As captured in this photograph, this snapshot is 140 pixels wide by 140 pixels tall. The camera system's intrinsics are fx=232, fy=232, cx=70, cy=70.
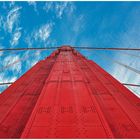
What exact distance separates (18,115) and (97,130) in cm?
312

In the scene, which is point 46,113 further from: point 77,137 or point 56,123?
point 77,137

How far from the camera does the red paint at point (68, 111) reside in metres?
5.87

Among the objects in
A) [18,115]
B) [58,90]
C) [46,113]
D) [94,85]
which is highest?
[94,85]

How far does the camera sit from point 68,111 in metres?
7.02

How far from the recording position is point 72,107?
734 centimetres

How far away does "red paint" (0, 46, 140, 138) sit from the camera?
231 inches

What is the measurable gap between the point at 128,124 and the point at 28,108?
11.6 feet

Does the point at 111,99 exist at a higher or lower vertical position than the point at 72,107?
higher

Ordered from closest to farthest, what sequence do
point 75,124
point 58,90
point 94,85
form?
point 75,124 < point 58,90 < point 94,85

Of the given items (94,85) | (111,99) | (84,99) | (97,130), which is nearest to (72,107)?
(84,99)

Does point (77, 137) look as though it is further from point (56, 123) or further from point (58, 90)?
point (58, 90)

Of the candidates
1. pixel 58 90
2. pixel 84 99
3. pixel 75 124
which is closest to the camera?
pixel 75 124

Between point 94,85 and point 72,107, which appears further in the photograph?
point 94,85

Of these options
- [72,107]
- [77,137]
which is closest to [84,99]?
[72,107]
